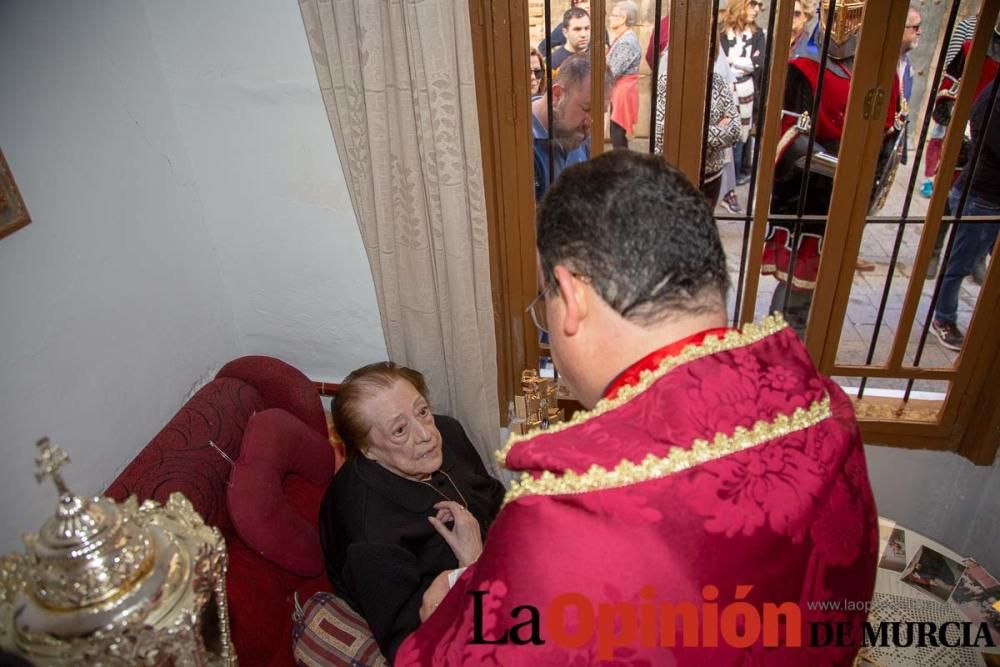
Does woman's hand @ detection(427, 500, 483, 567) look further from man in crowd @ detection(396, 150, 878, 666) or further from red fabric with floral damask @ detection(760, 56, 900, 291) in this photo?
red fabric with floral damask @ detection(760, 56, 900, 291)

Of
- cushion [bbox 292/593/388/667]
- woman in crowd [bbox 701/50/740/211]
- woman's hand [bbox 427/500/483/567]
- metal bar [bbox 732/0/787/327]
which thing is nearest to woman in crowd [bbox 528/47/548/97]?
woman in crowd [bbox 701/50/740/211]

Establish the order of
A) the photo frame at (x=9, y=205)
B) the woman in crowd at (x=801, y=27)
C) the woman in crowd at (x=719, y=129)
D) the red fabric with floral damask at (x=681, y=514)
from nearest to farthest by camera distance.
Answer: the red fabric with floral damask at (x=681, y=514) < the photo frame at (x=9, y=205) < the woman in crowd at (x=801, y=27) < the woman in crowd at (x=719, y=129)

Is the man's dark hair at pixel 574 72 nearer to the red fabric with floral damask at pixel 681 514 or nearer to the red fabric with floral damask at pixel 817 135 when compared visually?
the red fabric with floral damask at pixel 817 135

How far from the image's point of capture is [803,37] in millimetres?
2109

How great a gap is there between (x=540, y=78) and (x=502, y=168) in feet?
1.04

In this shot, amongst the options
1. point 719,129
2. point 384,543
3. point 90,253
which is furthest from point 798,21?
point 90,253

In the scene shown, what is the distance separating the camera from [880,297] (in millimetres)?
3734

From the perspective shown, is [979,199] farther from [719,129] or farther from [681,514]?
[681,514]

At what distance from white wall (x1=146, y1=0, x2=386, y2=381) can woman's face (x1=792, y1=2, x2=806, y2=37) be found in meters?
1.49

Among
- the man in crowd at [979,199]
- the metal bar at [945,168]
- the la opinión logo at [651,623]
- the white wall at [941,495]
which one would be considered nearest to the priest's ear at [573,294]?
the la opinión logo at [651,623]

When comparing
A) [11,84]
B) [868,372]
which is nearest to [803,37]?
[868,372]

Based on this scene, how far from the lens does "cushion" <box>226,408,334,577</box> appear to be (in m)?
1.88

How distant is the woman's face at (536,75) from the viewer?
225 cm

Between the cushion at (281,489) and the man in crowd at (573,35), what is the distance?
1.42 metres
